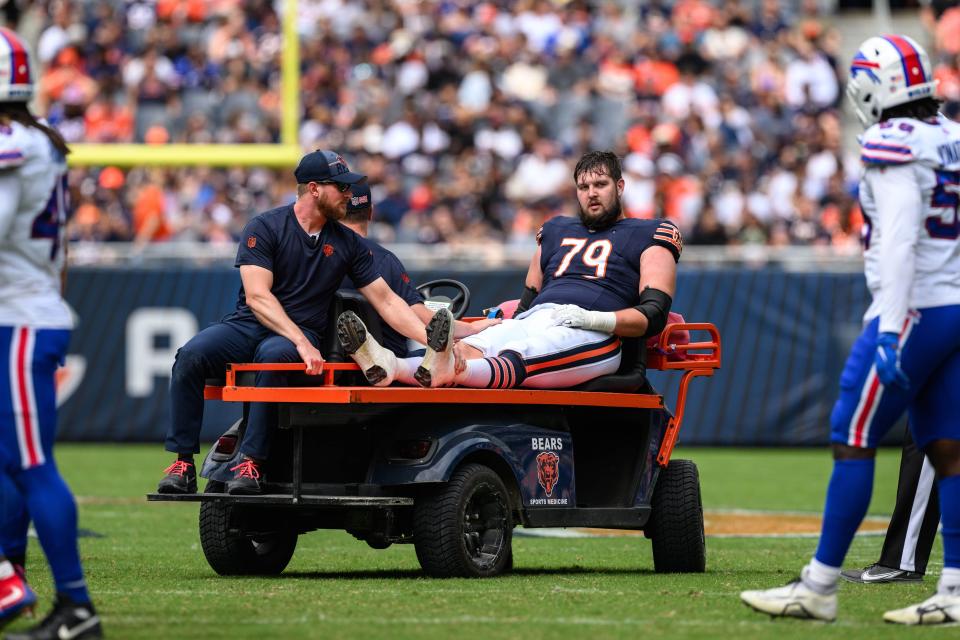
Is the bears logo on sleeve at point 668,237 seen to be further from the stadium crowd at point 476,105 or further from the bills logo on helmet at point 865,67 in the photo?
the stadium crowd at point 476,105

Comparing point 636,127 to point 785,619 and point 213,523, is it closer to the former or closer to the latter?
point 213,523

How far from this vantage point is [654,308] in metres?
7.62

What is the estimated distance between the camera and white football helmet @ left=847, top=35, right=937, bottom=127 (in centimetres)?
562

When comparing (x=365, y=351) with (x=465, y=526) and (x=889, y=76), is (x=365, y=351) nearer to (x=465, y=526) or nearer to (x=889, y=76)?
(x=465, y=526)

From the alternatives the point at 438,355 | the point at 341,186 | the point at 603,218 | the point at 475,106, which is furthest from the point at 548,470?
the point at 475,106

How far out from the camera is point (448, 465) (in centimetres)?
681

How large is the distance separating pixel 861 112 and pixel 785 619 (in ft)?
5.64

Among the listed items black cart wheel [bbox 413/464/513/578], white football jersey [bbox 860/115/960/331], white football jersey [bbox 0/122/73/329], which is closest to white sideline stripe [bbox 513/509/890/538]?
black cart wheel [bbox 413/464/513/578]

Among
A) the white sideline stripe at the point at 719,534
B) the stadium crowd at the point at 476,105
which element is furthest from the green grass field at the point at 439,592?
the stadium crowd at the point at 476,105

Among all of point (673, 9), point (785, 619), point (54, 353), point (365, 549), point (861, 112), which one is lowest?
point (365, 549)

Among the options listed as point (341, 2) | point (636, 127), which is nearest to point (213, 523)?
point (636, 127)

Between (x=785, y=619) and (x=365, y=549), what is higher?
(x=785, y=619)

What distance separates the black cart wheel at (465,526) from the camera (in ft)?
22.4

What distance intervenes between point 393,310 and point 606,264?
111 cm
